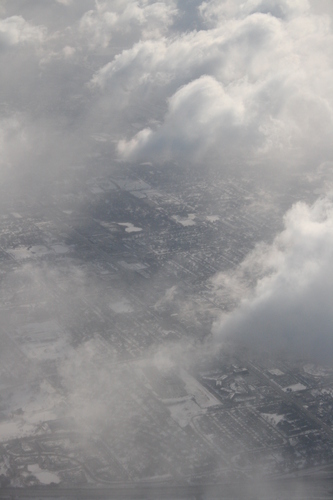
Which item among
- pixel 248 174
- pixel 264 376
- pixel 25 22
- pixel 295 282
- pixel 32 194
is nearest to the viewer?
pixel 264 376

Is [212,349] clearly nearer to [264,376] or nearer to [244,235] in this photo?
[264,376]

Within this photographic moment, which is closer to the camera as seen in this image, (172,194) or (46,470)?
(46,470)

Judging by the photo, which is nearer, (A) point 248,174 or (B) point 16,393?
(B) point 16,393

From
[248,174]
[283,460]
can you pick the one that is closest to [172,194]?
[248,174]

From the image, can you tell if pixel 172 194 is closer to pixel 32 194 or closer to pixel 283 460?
pixel 32 194

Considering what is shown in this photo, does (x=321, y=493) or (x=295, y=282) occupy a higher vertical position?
(x=295, y=282)

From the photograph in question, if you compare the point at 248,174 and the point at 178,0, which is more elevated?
the point at 178,0

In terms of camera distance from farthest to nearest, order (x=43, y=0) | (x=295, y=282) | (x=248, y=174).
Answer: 1. (x=43, y=0)
2. (x=248, y=174)
3. (x=295, y=282)

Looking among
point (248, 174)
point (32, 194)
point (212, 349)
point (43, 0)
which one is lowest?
point (212, 349)

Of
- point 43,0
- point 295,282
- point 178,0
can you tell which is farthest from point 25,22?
point 295,282
